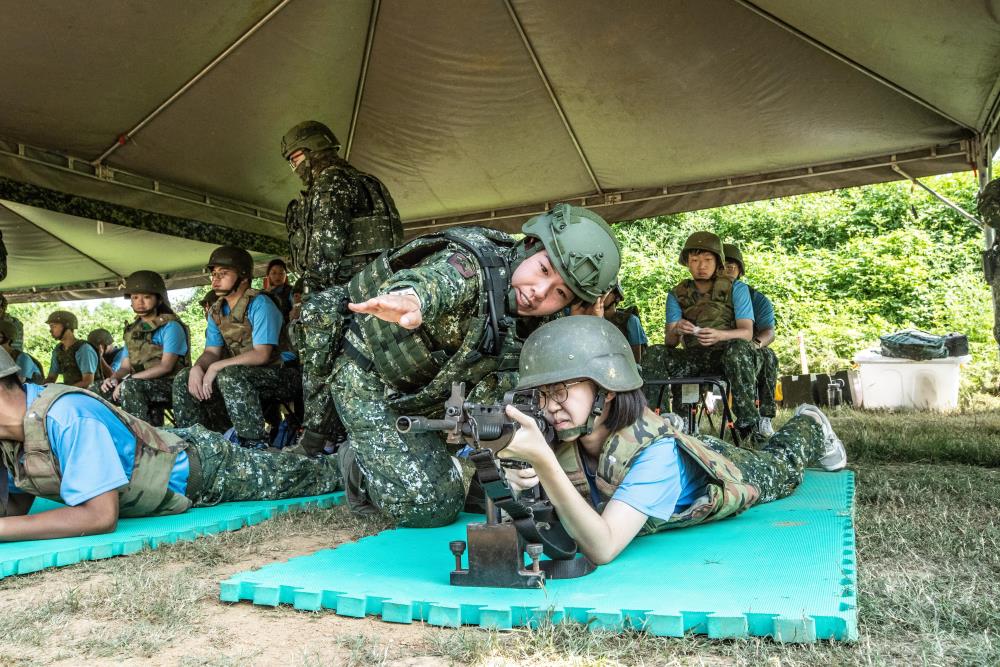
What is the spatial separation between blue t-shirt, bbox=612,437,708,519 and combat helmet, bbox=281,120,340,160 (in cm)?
417

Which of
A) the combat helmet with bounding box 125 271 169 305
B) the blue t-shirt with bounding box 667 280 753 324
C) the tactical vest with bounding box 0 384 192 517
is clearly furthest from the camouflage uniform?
the blue t-shirt with bounding box 667 280 753 324

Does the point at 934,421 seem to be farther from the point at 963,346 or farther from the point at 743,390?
the point at 743,390

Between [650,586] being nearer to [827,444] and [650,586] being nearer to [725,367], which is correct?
[827,444]

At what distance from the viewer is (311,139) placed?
6387 millimetres

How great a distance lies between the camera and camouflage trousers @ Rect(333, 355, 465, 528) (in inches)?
156

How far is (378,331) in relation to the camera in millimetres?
4016

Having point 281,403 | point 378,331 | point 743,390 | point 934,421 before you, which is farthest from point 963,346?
point 378,331

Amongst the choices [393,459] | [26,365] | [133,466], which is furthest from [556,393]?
[26,365]

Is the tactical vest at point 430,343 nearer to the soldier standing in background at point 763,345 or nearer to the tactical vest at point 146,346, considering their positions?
the soldier standing in background at point 763,345

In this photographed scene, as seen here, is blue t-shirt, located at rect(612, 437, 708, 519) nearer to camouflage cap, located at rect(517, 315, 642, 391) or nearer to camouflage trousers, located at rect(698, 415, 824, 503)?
camouflage cap, located at rect(517, 315, 642, 391)

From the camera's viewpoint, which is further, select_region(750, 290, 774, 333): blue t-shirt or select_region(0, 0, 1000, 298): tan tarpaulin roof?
select_region(750, 290, 774, 333): blue t-shirt

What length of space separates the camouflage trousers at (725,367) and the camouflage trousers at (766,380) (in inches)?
5.4

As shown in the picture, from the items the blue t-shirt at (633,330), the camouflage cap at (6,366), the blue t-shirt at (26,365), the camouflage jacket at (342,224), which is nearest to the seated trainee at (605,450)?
the camouflage cap at (6,366)

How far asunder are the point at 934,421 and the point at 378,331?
7.53m
